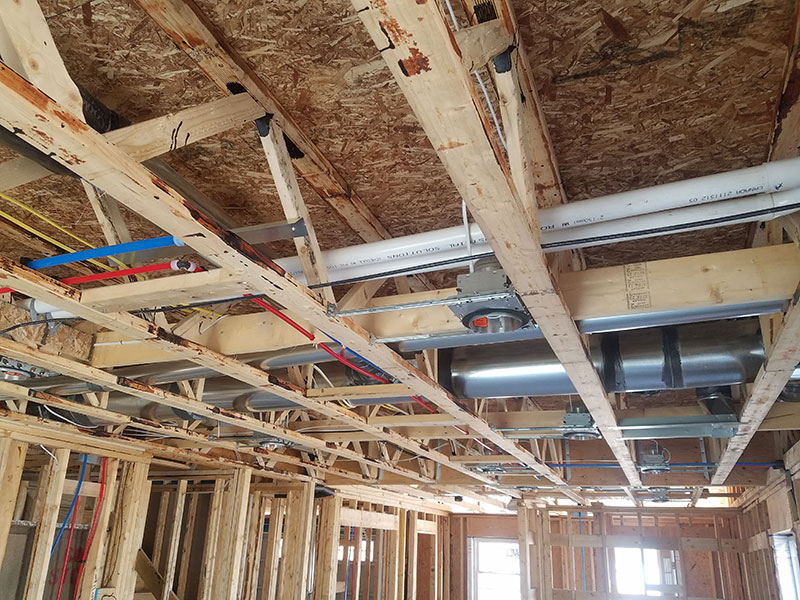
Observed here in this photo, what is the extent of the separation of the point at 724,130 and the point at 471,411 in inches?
66.8

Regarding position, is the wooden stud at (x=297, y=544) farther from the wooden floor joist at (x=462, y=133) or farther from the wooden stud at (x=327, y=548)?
the wooden floor joist at (x=462, y=133)

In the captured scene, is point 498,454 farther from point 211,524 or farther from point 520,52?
point 520,52

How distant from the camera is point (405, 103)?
1.69 meters

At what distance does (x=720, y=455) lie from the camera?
407cm

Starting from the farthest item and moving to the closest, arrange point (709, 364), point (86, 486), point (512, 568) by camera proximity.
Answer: point (512, 568), point (86, 486), point (709, 364)

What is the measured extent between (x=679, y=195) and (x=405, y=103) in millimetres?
787

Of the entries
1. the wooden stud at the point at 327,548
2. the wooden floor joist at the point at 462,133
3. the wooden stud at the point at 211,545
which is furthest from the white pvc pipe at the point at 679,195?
the wooden stud at the point at 327,548

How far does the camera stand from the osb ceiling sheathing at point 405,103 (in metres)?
1.41

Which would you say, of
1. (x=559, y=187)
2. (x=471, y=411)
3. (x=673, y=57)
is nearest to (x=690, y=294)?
(x=559, y=187)

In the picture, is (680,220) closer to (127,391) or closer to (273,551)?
(127,391)

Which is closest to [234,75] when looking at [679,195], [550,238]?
[550,238]

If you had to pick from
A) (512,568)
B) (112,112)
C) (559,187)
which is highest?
(112,112)

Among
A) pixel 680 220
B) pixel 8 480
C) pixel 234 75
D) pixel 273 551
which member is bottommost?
pixel 273 551

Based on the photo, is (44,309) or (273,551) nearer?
(44,309)
